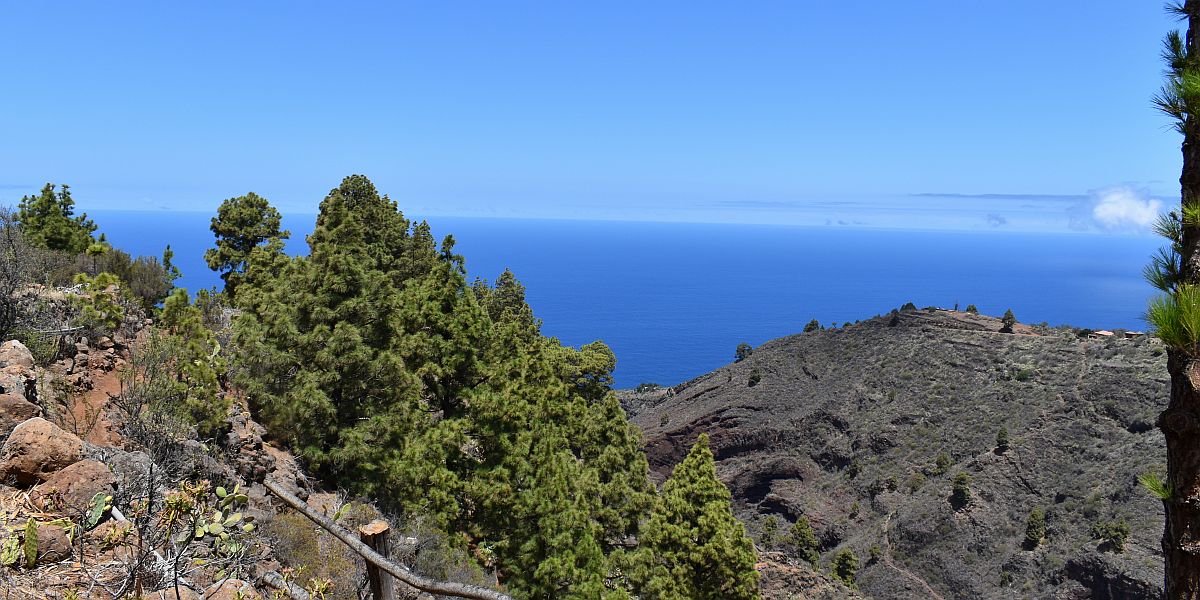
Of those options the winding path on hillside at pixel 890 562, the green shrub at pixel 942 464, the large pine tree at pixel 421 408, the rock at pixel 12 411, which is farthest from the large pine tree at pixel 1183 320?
the green shrub at pixel 942 464

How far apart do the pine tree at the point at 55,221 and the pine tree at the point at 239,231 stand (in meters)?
5.00

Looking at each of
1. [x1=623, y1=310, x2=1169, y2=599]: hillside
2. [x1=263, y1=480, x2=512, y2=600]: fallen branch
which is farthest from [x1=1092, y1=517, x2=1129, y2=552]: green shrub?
[x1=263, y1=480, x2=512, y2=600]: fallen branch

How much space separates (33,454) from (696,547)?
1691 centimetres

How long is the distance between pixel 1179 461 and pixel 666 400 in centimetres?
6568

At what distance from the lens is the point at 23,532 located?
509cm

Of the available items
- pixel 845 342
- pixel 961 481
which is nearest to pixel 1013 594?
pixel 961 481

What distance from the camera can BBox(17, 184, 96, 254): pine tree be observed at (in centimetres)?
3083

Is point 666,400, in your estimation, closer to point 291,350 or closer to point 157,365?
point 291,350

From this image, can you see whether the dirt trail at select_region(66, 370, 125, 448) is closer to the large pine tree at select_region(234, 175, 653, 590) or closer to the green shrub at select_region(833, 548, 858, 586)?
the large pine tree at select_region(234, 175, 653, 590)

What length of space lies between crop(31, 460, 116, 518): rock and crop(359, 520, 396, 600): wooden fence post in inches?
125

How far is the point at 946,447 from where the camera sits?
45.0 meters

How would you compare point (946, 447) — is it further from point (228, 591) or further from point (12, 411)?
point (12, 411)

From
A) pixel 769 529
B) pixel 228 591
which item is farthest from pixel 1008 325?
pixel 228 591

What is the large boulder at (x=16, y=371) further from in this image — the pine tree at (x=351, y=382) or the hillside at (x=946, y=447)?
the hillside at (x=946, y=447)
